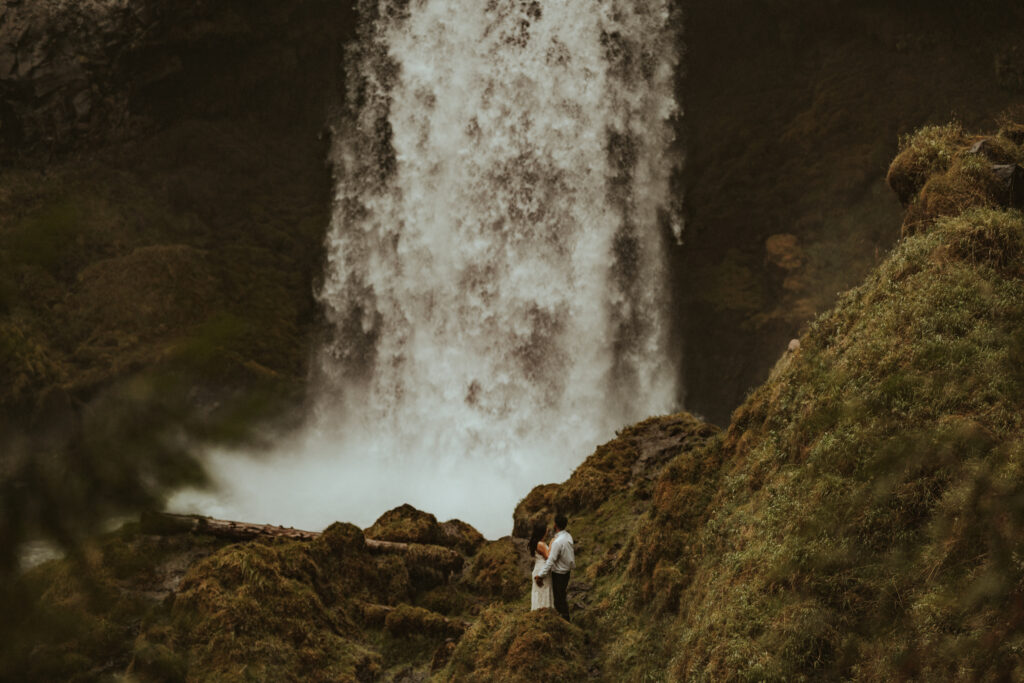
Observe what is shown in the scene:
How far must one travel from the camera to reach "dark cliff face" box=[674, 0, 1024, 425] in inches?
1265

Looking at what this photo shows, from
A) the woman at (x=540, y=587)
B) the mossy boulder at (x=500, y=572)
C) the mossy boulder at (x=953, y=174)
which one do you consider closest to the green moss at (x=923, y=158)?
the mossy boulder at (x=953, y=174)

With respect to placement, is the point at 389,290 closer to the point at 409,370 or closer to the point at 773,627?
the point at 409,370

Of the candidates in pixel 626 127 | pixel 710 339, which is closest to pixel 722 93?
pixel 626 127

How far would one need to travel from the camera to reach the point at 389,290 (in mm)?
38500

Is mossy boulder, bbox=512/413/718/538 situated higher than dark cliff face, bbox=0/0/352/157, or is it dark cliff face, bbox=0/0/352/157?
A: dark cliff face, bbox=0/0/352/157

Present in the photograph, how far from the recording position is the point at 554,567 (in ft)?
41.4

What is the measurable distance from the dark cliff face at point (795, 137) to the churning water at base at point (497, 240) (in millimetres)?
1500

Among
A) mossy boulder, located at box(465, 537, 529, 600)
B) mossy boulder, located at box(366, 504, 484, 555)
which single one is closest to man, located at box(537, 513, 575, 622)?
mossy boulder, located at box(465, 537, 529, 600)

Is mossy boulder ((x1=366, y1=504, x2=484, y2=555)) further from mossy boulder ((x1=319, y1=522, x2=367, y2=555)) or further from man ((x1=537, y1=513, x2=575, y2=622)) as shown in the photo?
man ((x1=537, y1=513, x2=575, y2=622))

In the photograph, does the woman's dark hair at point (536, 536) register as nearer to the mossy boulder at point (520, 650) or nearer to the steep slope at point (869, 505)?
the mossy boulder at point (520, 650)

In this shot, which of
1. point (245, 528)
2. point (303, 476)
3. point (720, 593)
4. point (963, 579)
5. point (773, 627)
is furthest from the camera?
point (303, 476)

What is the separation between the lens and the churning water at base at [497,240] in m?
36.7

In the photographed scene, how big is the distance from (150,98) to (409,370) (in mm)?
14499

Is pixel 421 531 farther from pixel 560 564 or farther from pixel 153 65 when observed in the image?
pixel 153 65
